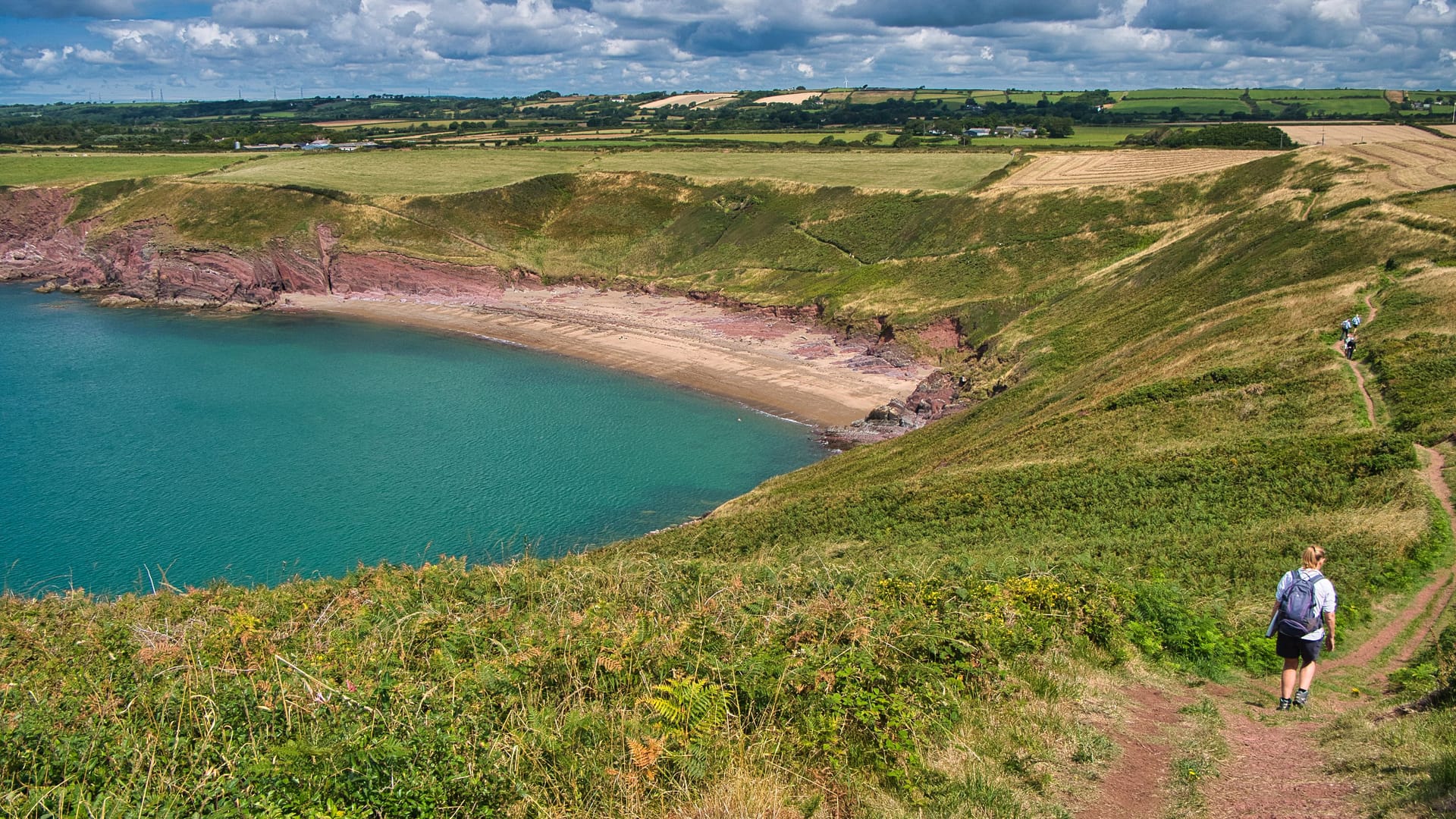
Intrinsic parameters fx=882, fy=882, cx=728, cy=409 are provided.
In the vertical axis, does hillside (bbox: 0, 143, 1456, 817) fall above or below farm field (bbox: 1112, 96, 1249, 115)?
below

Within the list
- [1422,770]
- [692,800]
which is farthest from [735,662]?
[1422,770]

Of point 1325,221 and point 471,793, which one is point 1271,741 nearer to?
point 471,793

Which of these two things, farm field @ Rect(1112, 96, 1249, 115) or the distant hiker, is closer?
the distant hiker

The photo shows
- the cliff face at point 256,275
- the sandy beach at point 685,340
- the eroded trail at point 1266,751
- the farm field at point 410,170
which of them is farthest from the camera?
the farm field at point 410,170

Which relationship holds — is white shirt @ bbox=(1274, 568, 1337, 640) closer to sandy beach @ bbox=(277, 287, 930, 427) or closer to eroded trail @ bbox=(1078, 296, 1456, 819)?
eroded trail @ bbox=(1078, 296, 1456, 819)

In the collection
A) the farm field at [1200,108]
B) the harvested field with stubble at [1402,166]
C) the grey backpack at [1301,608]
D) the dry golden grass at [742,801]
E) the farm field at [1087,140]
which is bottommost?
the dry golden grass at [742,801]

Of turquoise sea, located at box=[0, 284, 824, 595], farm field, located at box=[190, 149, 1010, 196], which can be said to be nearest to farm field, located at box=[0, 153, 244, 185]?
farm field, located at box=[190, 149, 1010, 196]

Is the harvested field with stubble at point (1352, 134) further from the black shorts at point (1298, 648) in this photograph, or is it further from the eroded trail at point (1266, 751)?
the black shorts at point (1298, 648)

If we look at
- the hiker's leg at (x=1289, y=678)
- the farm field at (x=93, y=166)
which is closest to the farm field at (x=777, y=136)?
the farm field at (x=93, y=166)
